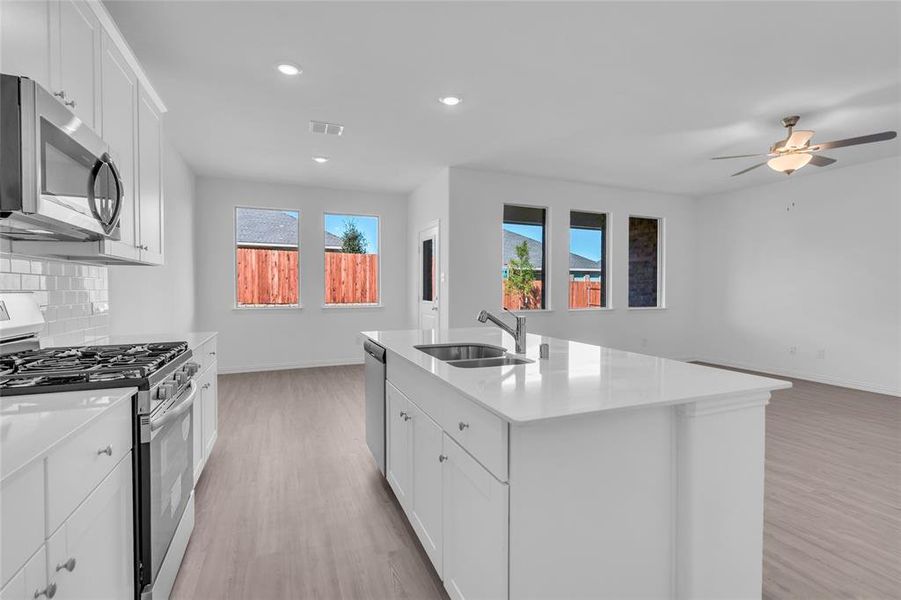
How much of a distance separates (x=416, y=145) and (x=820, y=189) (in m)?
5.30

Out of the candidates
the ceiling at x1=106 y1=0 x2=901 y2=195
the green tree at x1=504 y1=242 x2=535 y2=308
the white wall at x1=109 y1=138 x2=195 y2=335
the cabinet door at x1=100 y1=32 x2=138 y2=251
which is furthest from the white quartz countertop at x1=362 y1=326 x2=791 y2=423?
the green tree at x1=504 y1=242 x2=535 y2=308

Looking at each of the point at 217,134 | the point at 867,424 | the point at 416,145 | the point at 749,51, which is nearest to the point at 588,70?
the point at 749,51

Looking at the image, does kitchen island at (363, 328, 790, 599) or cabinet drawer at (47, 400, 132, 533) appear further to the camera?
kitchen island at (363, 328, 790, 599)

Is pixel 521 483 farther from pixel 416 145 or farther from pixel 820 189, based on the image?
pixel 820 189

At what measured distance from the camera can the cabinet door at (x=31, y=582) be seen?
801mm

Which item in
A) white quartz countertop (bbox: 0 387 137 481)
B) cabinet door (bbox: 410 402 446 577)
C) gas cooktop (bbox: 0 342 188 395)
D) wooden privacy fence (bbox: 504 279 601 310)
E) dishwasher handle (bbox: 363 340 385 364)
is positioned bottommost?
cabinet door (bbox: 410 402 446 577)

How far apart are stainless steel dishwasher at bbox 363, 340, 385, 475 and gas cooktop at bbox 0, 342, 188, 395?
3.34ft

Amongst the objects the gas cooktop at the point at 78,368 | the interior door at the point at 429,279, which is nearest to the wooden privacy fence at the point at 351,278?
the interior door at the point at 429,279

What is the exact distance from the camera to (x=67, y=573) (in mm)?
1017

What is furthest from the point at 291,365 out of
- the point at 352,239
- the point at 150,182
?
the point at 150,182

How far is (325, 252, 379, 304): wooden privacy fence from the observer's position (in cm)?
657

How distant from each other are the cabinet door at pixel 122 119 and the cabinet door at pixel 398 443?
5.21 feet

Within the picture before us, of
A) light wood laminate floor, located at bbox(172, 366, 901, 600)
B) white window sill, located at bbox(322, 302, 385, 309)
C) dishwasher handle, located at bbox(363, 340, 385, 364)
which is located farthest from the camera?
white window sill, located at bbox(322, 302, 385, 309)

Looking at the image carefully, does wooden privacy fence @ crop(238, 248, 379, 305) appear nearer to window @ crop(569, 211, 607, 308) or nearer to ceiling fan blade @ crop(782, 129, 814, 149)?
window @ crop(569, 211, 607, 308)
